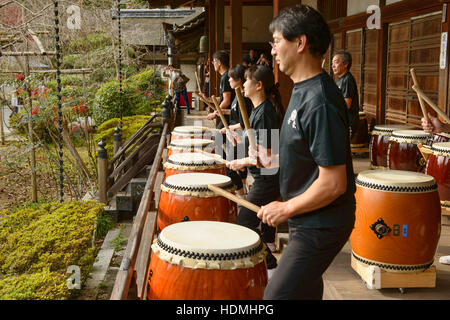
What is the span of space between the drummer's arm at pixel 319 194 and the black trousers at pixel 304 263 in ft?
0.43

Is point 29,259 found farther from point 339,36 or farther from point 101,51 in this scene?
point 101,51

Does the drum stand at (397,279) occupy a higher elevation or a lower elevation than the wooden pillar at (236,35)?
lower

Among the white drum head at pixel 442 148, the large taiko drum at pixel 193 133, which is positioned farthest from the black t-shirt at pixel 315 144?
the large taiko drum at pixel 193 133

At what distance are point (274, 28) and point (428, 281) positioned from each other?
2357 millimetres

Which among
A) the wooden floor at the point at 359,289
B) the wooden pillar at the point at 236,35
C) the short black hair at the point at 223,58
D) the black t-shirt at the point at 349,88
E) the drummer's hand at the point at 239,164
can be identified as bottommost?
the wooden floor at the point at 359,289

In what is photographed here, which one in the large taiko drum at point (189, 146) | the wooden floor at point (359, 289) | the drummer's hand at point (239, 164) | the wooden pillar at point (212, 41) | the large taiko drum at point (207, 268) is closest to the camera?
the large taiko drum at point (207, 268)

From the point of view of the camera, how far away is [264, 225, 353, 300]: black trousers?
209 cm

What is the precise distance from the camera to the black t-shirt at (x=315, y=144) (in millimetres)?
1932

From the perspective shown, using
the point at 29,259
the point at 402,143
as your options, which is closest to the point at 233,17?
the point at 402,143

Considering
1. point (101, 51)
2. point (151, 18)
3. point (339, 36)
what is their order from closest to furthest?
point (339, 36) → point (101, 51) → point (151, 18)

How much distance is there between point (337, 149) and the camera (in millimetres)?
1928

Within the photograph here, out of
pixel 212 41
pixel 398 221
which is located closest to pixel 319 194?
pixel 398 221

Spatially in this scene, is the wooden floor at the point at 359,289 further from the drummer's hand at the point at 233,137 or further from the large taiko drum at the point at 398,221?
the drummer's hand at the point at 233,137

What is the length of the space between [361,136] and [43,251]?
5.59 metres
